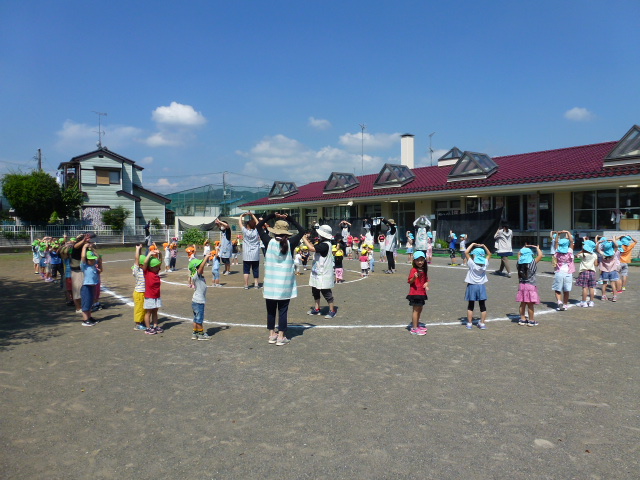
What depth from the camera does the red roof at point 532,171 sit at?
21609 millimetres

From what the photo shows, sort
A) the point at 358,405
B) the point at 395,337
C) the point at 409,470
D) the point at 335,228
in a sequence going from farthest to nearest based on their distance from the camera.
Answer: the point at 335,228, the point at 395,337, the point at 358,405, the point at 409,470

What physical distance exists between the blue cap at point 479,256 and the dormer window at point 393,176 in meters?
23.5

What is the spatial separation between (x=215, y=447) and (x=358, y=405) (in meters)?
1.56

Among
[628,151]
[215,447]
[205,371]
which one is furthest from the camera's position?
[628,151]

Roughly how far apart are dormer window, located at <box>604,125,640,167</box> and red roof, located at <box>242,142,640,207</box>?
356 mm

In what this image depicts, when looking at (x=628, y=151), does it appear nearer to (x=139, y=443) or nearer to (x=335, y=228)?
(x=335, y=228)

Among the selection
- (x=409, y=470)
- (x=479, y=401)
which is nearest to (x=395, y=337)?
(x=479, y=401)

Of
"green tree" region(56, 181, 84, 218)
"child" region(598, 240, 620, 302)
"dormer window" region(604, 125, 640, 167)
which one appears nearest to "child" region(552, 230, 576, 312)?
"child" region(598, 240, 620, 302)

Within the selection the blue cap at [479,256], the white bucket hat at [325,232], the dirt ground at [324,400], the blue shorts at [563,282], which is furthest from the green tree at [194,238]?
the blue cap at [479,256]

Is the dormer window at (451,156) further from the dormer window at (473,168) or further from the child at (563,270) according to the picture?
the child at (563,270)

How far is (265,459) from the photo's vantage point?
3932 mm

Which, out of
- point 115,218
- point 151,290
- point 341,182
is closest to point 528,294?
point 151,290

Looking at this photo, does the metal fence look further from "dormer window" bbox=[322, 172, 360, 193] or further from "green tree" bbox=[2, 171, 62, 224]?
"dormer window" bbox=[322, 172, 360, 193]

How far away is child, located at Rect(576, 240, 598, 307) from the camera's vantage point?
1045cm
